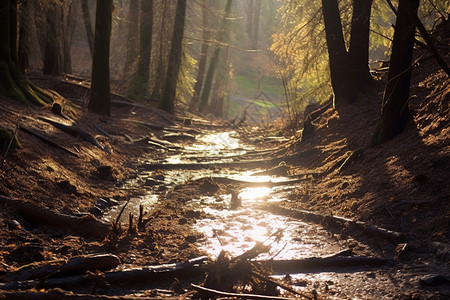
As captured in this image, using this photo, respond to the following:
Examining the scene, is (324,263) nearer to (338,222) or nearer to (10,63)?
(338,222)

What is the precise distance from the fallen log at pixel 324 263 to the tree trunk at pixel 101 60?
13220 mm

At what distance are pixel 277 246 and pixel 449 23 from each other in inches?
364

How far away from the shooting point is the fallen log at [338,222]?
22.7 feet

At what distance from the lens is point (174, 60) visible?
2533 cm

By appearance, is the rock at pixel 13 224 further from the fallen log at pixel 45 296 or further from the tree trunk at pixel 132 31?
the tree trunk at pixel 132 31

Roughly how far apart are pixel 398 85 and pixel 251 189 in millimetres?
3601

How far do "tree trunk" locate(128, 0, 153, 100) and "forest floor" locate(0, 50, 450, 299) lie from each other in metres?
10.9

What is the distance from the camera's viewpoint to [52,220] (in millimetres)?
6973

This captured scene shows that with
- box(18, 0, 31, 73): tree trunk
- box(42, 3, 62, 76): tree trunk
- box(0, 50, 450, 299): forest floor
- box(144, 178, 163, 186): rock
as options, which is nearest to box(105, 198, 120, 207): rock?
box(0, 50, 450, 299): forest floor

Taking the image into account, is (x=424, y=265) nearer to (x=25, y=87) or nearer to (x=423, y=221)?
(x=423, y=221)

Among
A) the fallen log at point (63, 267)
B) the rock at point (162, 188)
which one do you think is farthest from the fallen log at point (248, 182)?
the fallen log at point (63, 267)

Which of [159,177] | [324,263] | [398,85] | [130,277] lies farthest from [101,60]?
[130,277]

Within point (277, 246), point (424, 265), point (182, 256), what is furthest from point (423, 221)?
point (182, 256)

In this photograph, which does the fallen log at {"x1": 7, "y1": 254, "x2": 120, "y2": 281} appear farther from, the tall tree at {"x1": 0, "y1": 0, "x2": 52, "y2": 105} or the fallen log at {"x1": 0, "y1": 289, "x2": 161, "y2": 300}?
the tall tree at {"x1": 0, "y1": 0, "x2": 52, "y2": 105}
